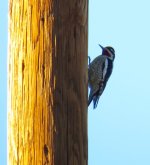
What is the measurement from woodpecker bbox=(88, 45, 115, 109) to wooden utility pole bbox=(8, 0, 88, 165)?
5112 mm

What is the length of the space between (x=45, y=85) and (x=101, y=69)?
6.10 meters

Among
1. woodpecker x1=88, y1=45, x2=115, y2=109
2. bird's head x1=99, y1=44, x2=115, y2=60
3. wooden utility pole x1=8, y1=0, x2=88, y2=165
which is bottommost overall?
wooden utility pole x1=8, y1=0, x2=88, y2=165

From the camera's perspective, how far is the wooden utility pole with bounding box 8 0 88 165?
2.74 metres

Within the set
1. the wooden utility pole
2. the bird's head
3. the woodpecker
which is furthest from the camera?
the bird's head

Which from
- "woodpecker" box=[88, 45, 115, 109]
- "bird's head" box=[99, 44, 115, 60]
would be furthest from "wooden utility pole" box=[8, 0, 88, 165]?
"bird's head" box=[99, 44, 115, 60]

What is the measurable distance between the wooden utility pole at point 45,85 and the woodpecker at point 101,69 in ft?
16.8

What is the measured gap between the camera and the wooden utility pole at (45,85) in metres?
2.74

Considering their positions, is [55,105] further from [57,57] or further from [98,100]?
[98,100]

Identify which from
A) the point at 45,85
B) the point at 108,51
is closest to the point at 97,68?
the point at 108,51

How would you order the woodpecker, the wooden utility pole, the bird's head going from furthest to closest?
the bird's head, the woodpecker, the wooden utility pole

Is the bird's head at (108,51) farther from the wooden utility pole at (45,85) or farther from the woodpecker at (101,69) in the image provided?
the wooden utility pole at (45,85)

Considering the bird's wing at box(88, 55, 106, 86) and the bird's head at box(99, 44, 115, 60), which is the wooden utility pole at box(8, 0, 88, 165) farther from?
the bird's head at box(99, 44, 115, 60)

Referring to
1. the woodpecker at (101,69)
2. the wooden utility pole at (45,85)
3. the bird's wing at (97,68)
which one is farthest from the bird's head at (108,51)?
the wooden utility pole at (45,85)

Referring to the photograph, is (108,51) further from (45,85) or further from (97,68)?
(45,85)
